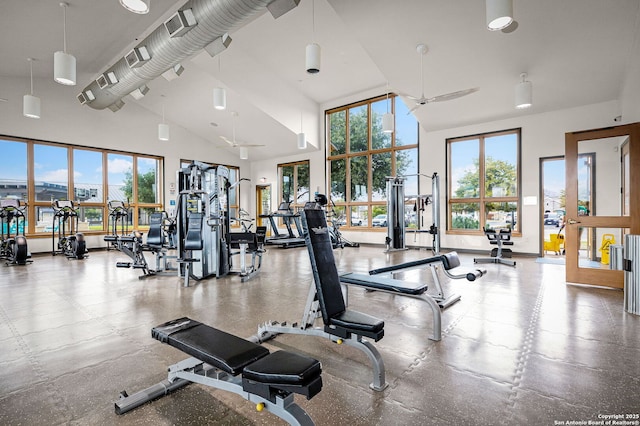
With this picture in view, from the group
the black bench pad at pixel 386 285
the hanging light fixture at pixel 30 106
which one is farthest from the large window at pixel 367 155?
the hanging light fixture at pixel 30 106

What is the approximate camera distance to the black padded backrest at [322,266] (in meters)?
2.07

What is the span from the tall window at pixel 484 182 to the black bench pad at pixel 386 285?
592 cm

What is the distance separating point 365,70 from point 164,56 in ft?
17.4

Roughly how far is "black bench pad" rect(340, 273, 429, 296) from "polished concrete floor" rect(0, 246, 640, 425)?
434mm

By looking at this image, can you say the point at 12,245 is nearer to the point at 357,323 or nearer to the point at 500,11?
the point at 357,323

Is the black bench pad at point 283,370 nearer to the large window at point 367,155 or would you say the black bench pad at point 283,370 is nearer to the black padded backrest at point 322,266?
the black padded backrest at point 322,266

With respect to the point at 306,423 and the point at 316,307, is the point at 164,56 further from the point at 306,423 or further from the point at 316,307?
the point at 306,423

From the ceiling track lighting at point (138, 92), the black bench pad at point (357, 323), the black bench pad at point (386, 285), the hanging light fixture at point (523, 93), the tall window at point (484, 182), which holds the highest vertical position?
the ceiling track lighting at point (138, 92)

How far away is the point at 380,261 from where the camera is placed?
265 inches

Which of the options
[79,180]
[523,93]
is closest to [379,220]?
[523,93]

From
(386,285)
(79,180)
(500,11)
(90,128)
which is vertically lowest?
(386,285)

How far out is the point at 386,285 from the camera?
100 inches

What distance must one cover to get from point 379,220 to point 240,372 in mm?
8903

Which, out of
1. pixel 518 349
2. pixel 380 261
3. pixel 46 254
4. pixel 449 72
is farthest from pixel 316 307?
pixel 46 254
